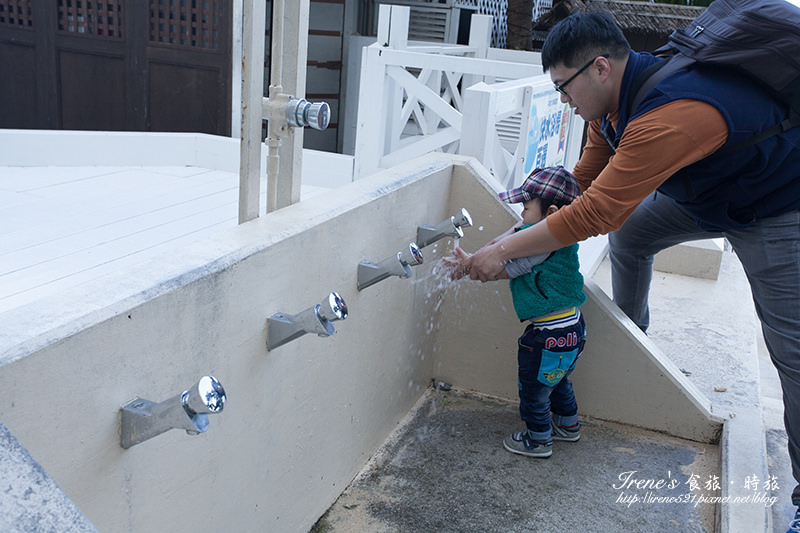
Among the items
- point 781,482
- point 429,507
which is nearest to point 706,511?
point 781,482

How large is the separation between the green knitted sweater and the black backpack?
717mm

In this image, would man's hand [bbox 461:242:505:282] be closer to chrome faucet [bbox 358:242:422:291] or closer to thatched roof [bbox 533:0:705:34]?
chrome faucet [bbox 358:242:422:291]

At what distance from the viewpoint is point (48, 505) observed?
0.93 m

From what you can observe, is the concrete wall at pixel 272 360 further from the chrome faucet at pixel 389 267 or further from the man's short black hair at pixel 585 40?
the man's short black hair at pixel 585 40

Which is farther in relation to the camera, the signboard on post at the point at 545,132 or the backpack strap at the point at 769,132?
the signboard on post at the point at 545,132

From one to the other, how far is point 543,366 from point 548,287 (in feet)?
0.95

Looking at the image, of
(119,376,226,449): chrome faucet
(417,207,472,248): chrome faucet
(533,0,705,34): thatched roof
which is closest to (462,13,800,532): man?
(417,207,472,248): chrome faucet

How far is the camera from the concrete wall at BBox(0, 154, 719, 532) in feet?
4.48

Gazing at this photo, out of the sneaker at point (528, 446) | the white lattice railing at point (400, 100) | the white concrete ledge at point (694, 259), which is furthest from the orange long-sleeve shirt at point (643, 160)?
the white concrete ledge at point (694, 259)

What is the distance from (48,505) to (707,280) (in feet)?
15.3

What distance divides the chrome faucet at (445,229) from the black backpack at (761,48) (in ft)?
2.45

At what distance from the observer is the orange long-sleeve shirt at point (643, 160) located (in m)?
2.08

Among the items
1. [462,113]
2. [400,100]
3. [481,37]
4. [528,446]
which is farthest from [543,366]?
[481,37]

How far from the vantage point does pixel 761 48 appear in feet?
6.88
